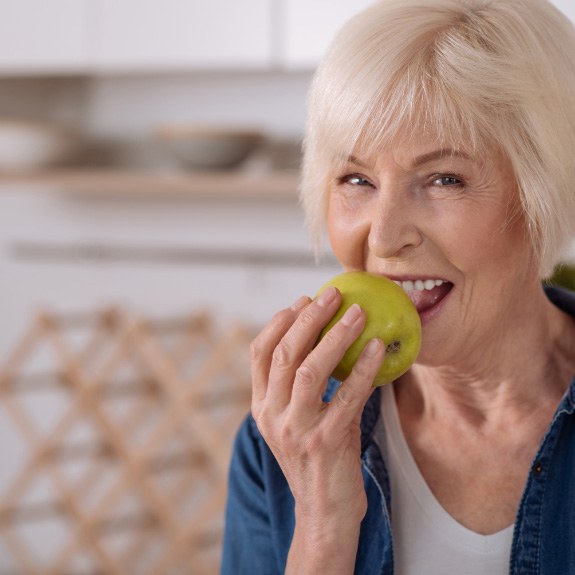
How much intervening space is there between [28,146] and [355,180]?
156cm

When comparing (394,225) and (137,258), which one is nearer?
(394,225)

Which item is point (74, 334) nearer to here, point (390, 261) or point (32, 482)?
point (32, 482)

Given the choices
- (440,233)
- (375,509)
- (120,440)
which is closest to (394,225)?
(440,233)

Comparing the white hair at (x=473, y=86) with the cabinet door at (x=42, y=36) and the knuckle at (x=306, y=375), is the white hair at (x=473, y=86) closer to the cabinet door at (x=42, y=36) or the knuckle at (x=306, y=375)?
the knuckle at (x=306, y=375)

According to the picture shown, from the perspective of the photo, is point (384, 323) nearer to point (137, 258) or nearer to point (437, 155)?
point (437, 155)

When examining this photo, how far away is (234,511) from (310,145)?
0.43 metres

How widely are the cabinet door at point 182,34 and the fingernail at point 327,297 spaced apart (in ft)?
4.42

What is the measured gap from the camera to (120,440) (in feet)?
8.46

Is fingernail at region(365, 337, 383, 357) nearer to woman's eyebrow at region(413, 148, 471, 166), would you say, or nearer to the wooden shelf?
woman's eyebrow at region(413, 148, 471, 166)

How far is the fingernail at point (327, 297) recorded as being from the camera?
96 centimetres

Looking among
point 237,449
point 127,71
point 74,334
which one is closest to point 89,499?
point 74,334

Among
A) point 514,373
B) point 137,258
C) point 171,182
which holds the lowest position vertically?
point 137,258

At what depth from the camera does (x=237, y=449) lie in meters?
1.16

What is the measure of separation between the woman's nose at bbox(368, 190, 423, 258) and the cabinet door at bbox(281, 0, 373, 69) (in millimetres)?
1204
